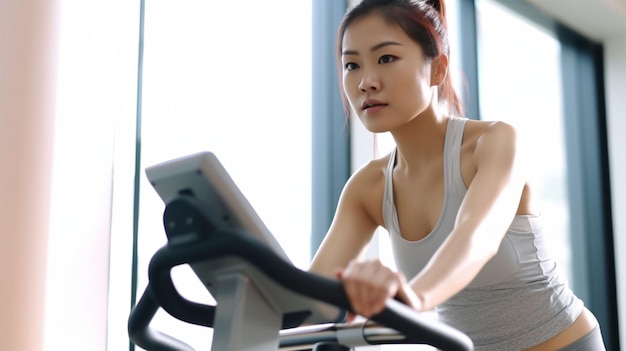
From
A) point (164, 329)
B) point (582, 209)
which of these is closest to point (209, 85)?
point (164, 329)

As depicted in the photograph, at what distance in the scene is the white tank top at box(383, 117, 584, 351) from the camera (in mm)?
1566

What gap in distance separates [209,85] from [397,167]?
2.70 ft

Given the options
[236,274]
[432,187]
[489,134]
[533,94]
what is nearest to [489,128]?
[489,134]

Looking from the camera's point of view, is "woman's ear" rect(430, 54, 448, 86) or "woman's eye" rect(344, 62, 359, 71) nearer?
"woman's eye" rect(344, 62, 359, 71)

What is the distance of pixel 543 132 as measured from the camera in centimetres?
420

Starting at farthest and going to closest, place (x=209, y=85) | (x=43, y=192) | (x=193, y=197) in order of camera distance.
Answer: (x=209, y=85), (x=43, y=192), (x=193, y=197)

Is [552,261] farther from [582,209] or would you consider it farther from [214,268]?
[582,209]

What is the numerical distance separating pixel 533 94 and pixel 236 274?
11.2 ft

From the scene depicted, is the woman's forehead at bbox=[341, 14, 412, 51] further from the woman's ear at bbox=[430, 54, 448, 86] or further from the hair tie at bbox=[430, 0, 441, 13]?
the hair tie at bbox=[430, 0, 441, 13]

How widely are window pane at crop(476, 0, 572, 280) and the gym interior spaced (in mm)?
14

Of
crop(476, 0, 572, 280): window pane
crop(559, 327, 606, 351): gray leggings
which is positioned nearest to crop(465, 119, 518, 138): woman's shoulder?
crop(559, 327, 606, 351): gray leggings

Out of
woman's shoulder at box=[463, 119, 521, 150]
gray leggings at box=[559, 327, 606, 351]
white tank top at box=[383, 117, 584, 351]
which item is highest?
woman's shoulder at box=[463, 119, 521, 150]

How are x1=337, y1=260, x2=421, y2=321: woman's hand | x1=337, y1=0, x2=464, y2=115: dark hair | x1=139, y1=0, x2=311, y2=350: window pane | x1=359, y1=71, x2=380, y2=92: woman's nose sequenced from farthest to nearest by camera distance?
x1=139, y1=0, x2=311, y2=350: window pane
x1=337, y1=0, x2=464, y2=115: dark hair
x1=359, y1=71, x2=380, y2=92: woman's nose
x1=337, y1=260, x2=421, y2=321: woman's hand

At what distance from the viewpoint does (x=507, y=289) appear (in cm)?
Result: 159
